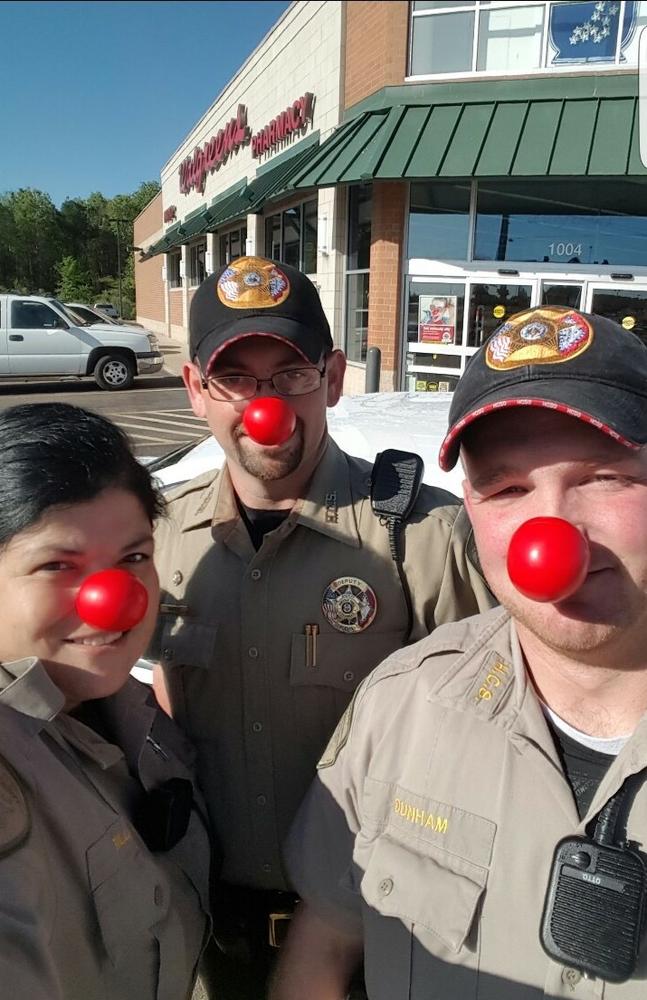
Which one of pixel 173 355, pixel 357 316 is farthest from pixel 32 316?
pixel 173 355

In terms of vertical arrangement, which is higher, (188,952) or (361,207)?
(361,207)

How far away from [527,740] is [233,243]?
21775 millimetres

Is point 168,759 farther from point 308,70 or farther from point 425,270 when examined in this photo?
point 308,70

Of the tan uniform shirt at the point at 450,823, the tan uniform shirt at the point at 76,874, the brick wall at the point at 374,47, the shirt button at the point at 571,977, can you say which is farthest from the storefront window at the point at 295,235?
the shirt button at the point at 571,977

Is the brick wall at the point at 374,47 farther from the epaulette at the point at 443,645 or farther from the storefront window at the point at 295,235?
the epaulette at the point at 443,645

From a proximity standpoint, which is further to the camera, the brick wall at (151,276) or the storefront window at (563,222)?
the brick wall at (151,276)

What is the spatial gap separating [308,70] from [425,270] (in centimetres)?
537

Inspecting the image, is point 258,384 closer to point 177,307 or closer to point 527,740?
point 527,740

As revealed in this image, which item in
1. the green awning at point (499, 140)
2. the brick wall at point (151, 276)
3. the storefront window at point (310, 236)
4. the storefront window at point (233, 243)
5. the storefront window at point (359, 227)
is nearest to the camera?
the green awning at point (499, 140)

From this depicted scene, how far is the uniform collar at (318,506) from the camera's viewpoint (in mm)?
1966

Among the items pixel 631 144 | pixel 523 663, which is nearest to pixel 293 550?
pixel 523 663

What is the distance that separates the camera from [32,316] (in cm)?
1551

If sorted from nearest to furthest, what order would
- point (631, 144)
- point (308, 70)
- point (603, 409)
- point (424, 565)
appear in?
point (603, 409)
point (424, 565)
point (631, 144)
point (308, 70)

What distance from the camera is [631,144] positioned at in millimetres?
8656
